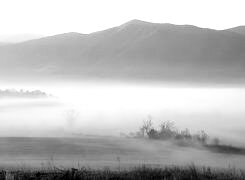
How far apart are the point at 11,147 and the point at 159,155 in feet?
38.7

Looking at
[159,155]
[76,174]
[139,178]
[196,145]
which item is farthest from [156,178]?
[196,145]

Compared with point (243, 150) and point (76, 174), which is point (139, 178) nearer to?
point (76, 174)

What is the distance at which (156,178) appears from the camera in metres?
22.6

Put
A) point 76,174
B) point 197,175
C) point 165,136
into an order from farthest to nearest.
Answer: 1. point 165,136
2. point 197,175
3. point 76,174

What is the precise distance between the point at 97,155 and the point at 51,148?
7024 millimetres

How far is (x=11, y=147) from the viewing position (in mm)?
49281

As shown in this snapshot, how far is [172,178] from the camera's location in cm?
2209

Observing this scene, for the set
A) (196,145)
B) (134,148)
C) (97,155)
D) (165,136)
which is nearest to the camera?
(97,155)

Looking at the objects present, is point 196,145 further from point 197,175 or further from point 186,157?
point 197,175

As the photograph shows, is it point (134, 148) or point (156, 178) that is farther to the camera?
point (134, 148)

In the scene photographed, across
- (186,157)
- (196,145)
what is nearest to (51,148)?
(186,157)

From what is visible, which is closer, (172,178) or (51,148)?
(172,178)

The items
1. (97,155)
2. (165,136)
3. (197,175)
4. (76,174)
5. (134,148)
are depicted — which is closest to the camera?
(76,174)

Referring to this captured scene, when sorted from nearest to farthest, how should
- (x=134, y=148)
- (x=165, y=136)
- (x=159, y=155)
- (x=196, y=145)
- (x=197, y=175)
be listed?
(x=197, y=175) → (x=159, y=155) → (x=134, y=148) → (x=196, y=145) → (x=165, y=136)
